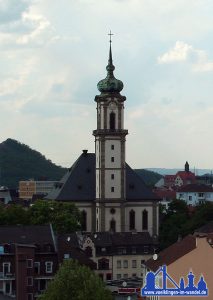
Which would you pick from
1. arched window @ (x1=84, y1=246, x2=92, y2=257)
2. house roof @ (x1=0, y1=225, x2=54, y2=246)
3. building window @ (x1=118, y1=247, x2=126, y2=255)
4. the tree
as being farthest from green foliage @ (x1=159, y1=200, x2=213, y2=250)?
the tree

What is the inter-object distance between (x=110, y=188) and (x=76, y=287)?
5942 centimetres

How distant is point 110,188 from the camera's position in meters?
130

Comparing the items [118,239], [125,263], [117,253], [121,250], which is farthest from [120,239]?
[125,263]

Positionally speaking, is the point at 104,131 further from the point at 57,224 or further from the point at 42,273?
the point at 42,273

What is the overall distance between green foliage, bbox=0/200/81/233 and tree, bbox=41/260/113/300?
40.8m

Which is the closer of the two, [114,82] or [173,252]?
[173,252]

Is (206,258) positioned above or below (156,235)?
below

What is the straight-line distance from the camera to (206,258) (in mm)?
71250

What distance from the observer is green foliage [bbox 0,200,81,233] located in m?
114

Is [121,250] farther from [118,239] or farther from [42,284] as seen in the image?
[42,284]

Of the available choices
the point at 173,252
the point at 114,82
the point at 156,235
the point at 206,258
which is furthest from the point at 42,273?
the point at 114,82

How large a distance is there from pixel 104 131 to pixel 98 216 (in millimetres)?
10799

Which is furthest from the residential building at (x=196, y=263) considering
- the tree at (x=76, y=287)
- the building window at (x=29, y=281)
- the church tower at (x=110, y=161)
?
the church tower at (x=110, y=161)

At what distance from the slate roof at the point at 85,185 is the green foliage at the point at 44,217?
11.6 meters
